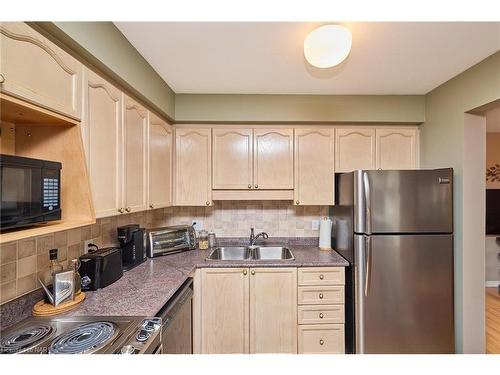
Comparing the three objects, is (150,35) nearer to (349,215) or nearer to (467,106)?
(349,215)

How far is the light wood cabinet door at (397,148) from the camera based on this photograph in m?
2.29

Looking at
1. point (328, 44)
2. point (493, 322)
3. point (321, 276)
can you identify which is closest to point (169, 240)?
point (321, 276)

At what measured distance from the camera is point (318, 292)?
6.29ft

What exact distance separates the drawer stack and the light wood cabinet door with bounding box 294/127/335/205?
26.1 inches

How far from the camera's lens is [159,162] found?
200 cm

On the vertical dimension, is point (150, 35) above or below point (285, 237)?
above

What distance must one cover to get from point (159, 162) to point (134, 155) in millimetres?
399

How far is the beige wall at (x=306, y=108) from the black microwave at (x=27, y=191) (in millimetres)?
1488

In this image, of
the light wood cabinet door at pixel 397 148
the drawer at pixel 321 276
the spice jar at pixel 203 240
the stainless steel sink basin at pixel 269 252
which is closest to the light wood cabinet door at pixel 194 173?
the spice jar at pixel 203 240

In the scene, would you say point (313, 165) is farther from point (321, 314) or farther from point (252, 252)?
point (321, 314)

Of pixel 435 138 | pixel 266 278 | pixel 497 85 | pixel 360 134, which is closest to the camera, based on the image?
pixel 497 85

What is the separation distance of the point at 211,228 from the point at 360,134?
177 cm

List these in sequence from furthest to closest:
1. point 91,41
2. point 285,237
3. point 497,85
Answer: point 285,237, point 497,85, point 91,41

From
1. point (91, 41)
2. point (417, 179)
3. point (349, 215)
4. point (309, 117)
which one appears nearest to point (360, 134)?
point (309, 117)
